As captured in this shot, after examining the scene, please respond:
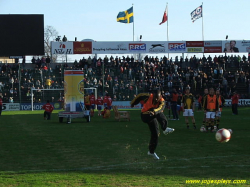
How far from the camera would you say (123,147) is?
50.8ft

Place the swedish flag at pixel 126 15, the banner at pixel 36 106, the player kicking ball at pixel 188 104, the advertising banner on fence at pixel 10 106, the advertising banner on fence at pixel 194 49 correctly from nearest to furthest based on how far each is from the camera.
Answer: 1. the player kicking ball at pixel 188 104
2. the advertising banner on fence at pixel 10 106
3. the banner at pixel 36 106
4. the advertising banner on fence at pixel 194 49
5. the swedish flag at pixel 126 15

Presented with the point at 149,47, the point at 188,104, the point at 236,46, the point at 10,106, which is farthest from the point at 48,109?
the point at 236,46

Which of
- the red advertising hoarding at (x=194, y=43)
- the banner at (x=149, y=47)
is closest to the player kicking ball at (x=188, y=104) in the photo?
the banner at (x=149, y=47)

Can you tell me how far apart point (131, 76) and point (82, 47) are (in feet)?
27.8

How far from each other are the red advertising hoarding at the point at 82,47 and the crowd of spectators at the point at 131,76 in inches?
63.6

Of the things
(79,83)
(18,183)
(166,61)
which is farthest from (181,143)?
(166,61)

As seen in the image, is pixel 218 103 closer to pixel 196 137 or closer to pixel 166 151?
pixel 196 137

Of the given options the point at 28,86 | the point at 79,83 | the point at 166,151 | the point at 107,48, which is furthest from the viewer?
the point at 107,48

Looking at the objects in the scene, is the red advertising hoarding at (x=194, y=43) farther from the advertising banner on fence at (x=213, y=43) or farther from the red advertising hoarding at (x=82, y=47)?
the red advertising hoarding at (x=82, y=47)

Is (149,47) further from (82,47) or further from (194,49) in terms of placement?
(82,47)

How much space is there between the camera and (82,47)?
6056 cm

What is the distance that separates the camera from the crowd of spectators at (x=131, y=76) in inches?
2048

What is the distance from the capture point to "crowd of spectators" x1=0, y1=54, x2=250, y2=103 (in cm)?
5203

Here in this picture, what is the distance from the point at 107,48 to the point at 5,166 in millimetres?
50570
